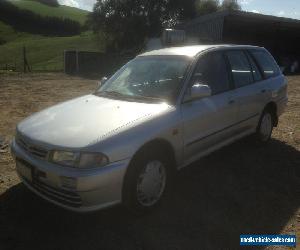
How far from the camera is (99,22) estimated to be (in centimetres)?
3406

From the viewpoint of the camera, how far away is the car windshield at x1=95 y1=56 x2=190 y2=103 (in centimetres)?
436

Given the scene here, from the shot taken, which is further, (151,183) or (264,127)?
(264,127)

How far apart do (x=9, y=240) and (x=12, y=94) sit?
9.46 meters

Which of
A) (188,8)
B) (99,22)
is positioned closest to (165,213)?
(99,22)

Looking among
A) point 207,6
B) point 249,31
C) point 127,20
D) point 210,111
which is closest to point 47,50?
point 127,20

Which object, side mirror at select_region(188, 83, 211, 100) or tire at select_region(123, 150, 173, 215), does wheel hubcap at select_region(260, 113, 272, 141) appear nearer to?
side mirror at select_region(188, 83, 211, 100)

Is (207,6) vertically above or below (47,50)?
above

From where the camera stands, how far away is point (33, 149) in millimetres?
3670

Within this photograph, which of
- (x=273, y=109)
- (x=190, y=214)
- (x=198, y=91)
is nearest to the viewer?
(x=190, y=214)

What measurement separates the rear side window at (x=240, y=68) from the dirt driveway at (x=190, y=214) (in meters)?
1.23

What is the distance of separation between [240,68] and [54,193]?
11.3ft

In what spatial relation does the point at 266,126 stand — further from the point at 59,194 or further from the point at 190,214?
the point at 59,194

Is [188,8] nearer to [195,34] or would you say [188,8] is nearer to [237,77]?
[195,34]

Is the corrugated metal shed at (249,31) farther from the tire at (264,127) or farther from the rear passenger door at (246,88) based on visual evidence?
the rear passenger door at (246,88)
